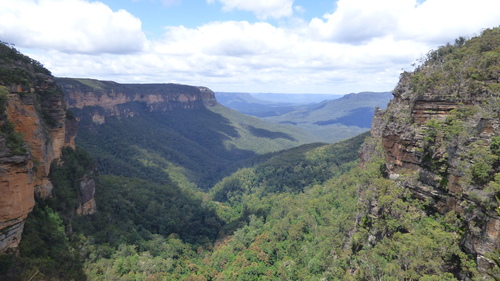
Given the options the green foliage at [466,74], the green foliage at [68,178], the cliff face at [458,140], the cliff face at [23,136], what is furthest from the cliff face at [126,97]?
the green foliage at [466,74]

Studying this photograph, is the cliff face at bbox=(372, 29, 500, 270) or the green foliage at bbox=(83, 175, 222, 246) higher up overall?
the cliff face at bbox=(372, 29, 500, 270)

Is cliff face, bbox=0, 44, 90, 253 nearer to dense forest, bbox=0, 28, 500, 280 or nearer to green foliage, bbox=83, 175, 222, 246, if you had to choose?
dense forest, bbox=0, 28, 500, 280

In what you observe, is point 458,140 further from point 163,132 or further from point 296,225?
point 163,132

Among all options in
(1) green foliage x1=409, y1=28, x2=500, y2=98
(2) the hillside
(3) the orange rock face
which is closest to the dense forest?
(1) green foliage x1=409, y1=28, x2=500, y2=98

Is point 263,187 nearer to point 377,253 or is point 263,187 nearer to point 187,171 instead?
point 187,171

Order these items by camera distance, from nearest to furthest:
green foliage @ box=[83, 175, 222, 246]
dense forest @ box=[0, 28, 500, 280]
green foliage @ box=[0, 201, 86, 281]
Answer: dense forest @ box=[0, 28, 500, 280] → green foliage @ box=[0, 201, 86, 281] → green foliage @ box=[83, 175, 222, 246]

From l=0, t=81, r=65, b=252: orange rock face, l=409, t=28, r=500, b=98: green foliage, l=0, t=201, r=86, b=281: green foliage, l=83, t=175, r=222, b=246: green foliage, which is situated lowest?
l=83, t=175, r=222, b=246: green foliage

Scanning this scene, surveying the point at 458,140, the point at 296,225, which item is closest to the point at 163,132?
the point at 296,225
